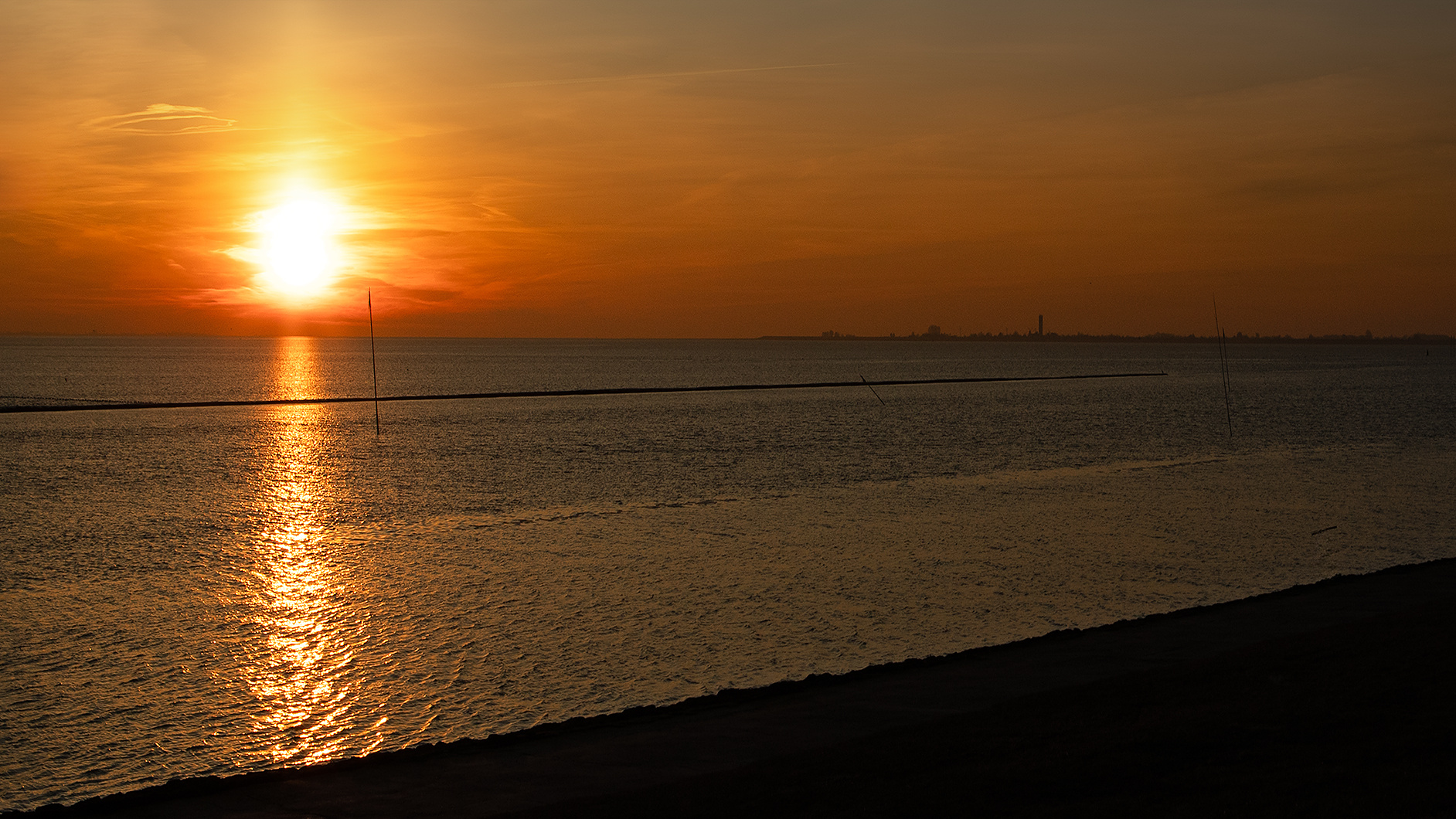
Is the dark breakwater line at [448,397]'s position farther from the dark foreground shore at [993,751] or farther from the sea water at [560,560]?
the dark foreground shore at [993,751]

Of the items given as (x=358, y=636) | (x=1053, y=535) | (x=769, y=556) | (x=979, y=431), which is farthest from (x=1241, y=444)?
(x=358, y=636)

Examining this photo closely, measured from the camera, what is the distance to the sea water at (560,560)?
11789 mm

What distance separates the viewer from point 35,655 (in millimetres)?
13633

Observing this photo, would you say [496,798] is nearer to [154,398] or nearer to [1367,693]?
[1367,693]

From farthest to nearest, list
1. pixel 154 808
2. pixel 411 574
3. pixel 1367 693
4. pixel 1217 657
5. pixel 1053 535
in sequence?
pixel 1053 535, pixel 411 574, pixel 1217 657, pixel 1367 693, pixel 154 808

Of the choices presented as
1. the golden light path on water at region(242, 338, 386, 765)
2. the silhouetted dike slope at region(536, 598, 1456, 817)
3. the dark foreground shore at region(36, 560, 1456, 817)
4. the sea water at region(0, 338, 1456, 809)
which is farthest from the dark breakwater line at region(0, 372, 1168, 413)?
the silhouetted dike slope at region(536, 598, 1456, 817)

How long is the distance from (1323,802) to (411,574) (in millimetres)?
14980

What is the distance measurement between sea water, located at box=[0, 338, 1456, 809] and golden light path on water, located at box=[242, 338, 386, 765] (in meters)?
0.06

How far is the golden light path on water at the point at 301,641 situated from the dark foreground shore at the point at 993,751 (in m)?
2.06

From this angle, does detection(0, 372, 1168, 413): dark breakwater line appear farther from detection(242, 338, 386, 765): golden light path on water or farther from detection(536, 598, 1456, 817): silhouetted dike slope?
detection(536, 598, 1456, 817): silhouetted dike slope

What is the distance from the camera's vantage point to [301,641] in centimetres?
1443

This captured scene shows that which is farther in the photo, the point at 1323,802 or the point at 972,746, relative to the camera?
the point at 972,746

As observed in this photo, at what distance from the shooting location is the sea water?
11789 millimetres

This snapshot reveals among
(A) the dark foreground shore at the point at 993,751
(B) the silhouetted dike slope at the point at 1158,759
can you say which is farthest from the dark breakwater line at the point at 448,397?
(B) the silhouetted dike slope at the point at 1158,759
